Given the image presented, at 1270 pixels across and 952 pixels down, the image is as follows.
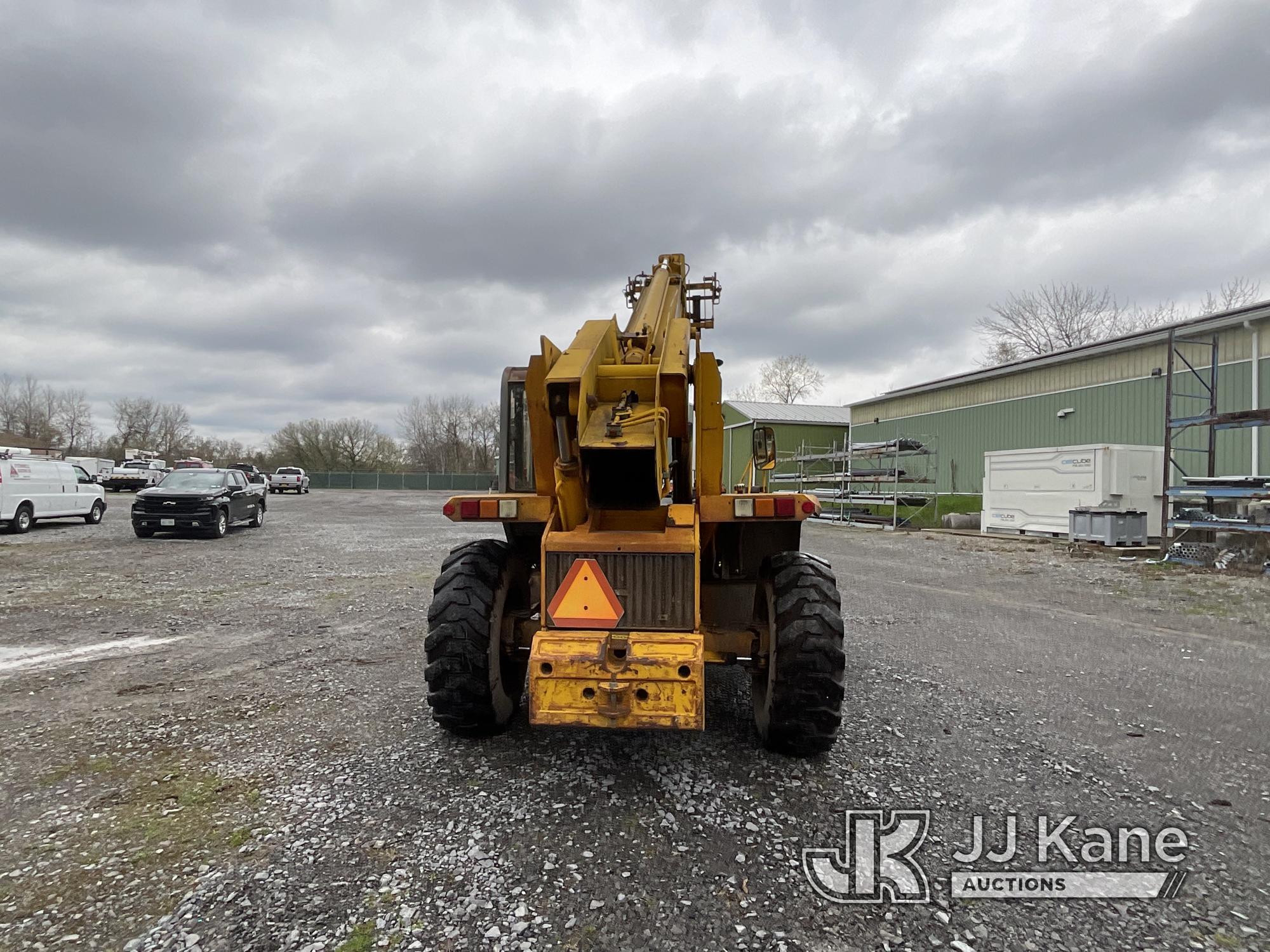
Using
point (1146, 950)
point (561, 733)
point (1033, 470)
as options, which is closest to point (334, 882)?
point (561, 733)

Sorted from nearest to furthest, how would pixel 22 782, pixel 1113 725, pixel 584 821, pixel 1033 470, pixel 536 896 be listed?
pixel 536 896, pixel 584 821, pixel 22 782, pixel 1113 725, pixel 1033 470

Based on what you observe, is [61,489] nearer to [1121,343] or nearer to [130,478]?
[130,478]

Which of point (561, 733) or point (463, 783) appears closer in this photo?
point (463, 783)

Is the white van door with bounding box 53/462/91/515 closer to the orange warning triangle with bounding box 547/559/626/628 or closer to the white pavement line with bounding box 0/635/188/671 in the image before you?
the white pavement line with bounding box 0/635/188/671

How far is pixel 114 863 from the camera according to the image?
2.59 metres

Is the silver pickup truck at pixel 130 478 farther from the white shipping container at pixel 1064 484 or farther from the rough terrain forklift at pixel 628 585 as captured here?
the rough terrain forklift at pixel 628 585

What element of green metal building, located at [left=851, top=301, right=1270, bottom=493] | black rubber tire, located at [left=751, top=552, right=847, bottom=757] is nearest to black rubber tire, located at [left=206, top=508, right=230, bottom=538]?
black rubber tire, located at [left=751, top=552, right=847, bottom=757]

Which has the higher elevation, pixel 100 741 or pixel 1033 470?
pixel 1033 470

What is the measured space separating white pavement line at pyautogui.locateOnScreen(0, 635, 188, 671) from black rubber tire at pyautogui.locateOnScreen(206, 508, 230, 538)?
32.4 ft

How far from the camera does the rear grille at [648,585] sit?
3.44 m

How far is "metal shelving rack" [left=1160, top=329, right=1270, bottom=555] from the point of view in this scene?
1143cm

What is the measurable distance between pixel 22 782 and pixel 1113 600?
1099 centimetres

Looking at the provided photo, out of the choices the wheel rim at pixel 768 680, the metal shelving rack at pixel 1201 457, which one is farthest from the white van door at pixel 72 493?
the metal shelving rack at pixel 1201 457

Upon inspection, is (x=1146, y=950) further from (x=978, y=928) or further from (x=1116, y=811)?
(x=1116, y=811)
